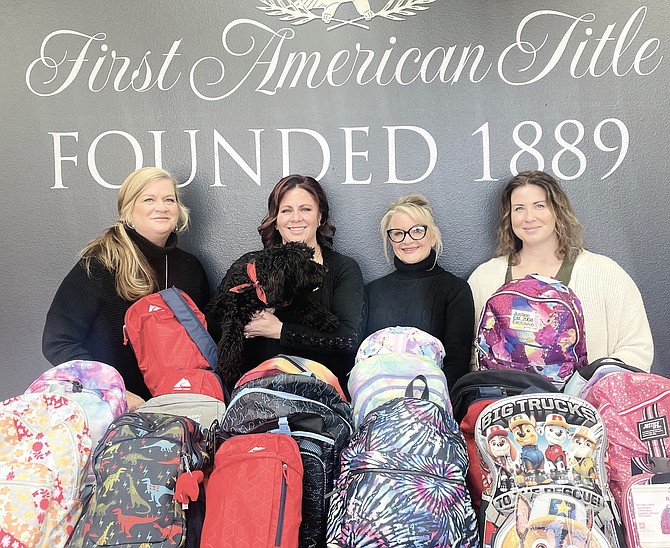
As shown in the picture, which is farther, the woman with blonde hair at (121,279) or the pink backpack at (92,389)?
the woman with blonde hair at (121,279)

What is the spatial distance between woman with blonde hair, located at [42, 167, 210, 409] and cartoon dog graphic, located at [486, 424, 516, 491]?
5.33 ft

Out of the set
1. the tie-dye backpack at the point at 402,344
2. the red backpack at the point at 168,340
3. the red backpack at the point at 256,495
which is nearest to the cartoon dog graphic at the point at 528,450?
the tie-dye backpack at the point at 402,344

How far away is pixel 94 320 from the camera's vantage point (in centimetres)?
270

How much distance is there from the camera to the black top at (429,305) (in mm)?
2689

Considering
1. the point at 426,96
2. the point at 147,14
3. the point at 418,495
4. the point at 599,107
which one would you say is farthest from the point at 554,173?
the point at 147,14


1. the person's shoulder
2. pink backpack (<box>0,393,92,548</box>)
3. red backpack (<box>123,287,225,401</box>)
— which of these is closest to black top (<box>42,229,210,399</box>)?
red backpack (<box>123,287,225,401</box>)

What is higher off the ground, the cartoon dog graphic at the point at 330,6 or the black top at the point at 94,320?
the cartoon dog graphic at the point at 330,6

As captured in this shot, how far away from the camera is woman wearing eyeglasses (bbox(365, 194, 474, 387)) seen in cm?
274

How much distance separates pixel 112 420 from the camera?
199 cm

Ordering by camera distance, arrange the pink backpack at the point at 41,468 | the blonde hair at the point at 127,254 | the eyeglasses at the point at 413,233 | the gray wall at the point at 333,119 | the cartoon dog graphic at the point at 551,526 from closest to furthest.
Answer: the cartoon dog graphic at the point at 551,526 < the pink backpack at the point at 41,468 < the blonde hair at the point at 127,254 < the eyeglasses at the point at 413,233 < the gray wall at the point at 333,119

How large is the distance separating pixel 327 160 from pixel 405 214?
0.55m

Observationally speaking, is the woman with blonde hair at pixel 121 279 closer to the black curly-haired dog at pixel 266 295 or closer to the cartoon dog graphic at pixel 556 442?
the black curly-haired dog at pixel 266 295

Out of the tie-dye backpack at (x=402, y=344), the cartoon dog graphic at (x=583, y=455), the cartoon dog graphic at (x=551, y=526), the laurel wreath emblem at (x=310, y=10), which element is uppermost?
the laurel wreath emblem at (x=310, y=10)

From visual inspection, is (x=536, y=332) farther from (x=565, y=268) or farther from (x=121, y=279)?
(x=121, y=279)
